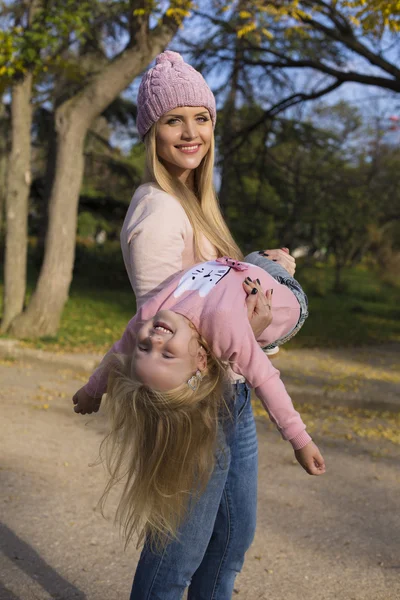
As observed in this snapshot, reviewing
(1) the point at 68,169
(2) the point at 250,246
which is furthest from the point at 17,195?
(2) the point at 250,246

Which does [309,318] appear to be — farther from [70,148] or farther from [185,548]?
[185,548]

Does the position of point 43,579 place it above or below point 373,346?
above

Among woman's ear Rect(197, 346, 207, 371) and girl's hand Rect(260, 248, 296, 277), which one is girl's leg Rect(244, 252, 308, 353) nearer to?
girl's hand Rect(260, 248, 296, 277)

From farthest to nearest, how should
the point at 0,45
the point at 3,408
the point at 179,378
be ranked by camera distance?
the point at 0,45
the point at 3,408
the point at 179,378

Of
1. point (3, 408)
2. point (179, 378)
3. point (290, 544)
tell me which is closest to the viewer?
point (179, 378)

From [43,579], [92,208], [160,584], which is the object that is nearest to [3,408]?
[43,579]

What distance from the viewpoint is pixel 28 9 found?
10367 millimetres

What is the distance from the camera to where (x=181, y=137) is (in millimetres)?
2326

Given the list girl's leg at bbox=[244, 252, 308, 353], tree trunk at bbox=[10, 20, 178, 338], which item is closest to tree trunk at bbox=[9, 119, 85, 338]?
tree trunk at bbox=[10, 20, 178, 338]

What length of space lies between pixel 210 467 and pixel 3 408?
4478 millimetres

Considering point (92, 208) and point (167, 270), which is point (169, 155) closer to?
point (167, 270)

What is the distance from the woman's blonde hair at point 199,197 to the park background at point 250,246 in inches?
69.6

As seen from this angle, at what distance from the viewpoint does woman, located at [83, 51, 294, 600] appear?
83.9 inches

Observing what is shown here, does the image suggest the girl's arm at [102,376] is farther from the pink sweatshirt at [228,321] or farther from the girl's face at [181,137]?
the girl's face at [181,137]
